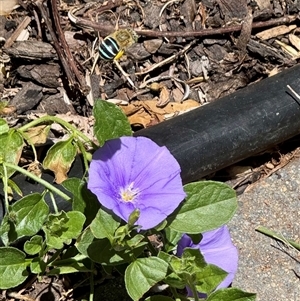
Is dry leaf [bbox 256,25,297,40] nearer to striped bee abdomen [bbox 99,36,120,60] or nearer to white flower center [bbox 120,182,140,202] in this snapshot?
striped bee abdomen [bbox 99,36,120,60]

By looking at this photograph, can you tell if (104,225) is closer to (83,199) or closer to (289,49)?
(83,199)

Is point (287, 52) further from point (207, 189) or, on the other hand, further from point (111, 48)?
point (207, 189)

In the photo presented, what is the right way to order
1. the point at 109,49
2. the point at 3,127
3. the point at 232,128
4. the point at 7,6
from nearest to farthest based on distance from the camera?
the point at 3,127
the point at 232,128
the point at 109,49
the point at 7,6

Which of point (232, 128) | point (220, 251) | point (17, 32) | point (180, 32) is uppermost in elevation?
point (17, 32)

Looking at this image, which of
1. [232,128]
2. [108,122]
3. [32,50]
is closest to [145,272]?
[108,122]

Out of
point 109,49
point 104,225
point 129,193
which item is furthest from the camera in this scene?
point 109,49

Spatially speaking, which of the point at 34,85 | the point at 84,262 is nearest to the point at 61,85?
the point at 34,85

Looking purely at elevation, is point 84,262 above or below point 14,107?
below
